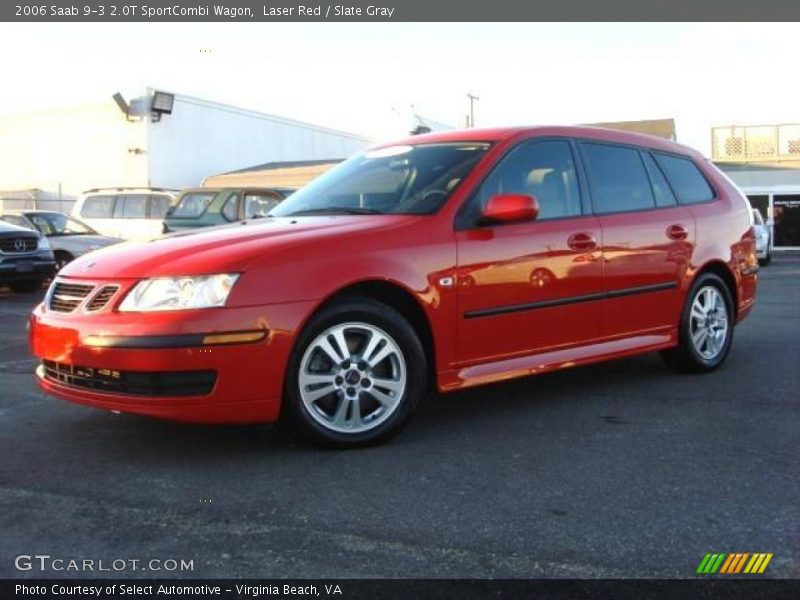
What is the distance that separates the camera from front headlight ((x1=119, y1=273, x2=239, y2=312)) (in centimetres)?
372

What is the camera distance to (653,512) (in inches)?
127

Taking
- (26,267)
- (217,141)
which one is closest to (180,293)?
(26,267)

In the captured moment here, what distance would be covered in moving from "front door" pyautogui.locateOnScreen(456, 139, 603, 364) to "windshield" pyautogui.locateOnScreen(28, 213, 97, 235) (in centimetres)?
1207

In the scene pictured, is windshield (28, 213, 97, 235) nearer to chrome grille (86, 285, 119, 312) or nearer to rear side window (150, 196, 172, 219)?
rear side window (150, 196, 172, 219)

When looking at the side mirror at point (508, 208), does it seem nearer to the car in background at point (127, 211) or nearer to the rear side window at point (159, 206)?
the car in background at point (127, 211)

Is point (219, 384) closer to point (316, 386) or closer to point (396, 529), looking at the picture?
point (316, 386)

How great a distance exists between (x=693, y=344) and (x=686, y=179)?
118 cm

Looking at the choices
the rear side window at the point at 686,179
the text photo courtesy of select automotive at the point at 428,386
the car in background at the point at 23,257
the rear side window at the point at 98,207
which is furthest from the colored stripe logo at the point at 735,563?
the rear side window at the point at 98,207

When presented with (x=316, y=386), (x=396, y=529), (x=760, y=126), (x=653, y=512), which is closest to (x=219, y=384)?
(x=316, y=386)

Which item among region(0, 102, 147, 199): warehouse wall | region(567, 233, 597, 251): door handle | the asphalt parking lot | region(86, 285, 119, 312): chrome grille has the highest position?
region(0, 102, 147, 199): warehouse wall

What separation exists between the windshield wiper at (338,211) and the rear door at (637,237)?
147 cm

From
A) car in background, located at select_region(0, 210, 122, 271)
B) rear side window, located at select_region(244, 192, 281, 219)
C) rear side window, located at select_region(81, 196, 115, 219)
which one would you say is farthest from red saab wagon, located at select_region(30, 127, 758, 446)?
rear side window, located at select_region(81, 196, 115, 219)

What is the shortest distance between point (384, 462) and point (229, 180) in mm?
20890
